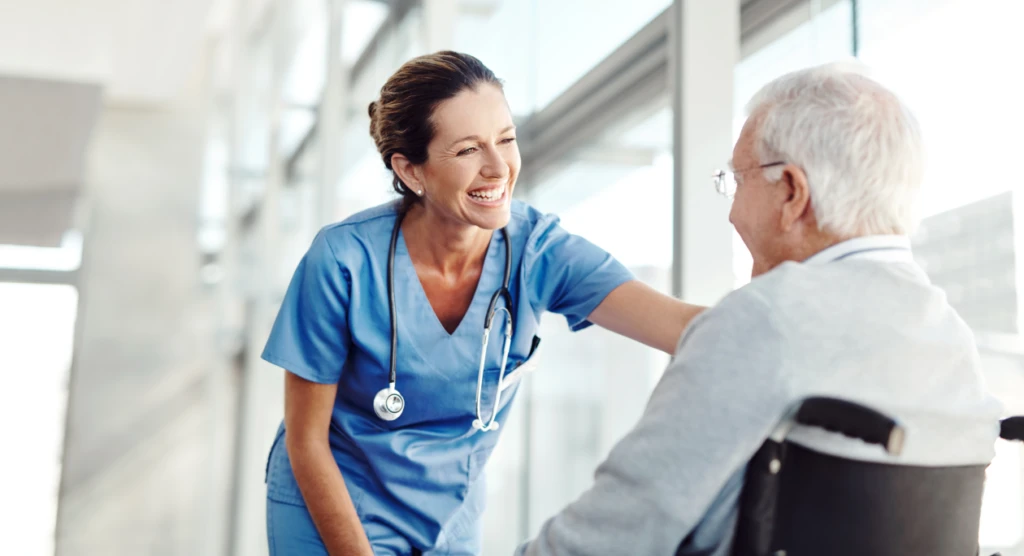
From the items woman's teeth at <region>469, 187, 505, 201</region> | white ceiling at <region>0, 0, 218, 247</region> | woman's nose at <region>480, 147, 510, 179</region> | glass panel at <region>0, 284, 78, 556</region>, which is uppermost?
white ceiling at <region>0, 0, 218, 247</region>

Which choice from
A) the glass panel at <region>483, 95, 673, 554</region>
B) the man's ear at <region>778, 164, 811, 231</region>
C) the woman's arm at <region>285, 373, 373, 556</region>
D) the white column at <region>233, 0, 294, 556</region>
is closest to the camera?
the man's ear at <region>778, 164, 811, 231</region>

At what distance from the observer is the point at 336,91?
3.54 meters

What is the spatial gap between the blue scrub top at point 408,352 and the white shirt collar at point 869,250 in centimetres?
49

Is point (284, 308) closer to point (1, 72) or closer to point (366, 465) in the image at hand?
point (366, 465)

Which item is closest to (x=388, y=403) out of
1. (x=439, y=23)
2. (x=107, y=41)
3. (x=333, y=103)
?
(x=439, y=23)

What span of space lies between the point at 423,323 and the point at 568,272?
0.74 feet

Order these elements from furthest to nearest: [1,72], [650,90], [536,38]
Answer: [1,72] < [536,38] < [650,90]

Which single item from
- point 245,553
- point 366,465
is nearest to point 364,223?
point 366,465

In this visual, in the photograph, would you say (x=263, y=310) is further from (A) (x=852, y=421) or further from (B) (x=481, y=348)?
(A) (x=852, y=421)

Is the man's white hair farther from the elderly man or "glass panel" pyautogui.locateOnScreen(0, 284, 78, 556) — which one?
"glass panel" pyautogui.locateOnScreen(0, 284, 78, 556)

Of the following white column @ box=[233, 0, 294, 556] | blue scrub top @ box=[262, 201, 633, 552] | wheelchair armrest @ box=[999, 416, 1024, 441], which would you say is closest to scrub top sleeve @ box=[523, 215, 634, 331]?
blue scrub top @ box=[262, 201, 633, 552]

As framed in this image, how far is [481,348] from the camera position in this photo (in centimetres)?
141

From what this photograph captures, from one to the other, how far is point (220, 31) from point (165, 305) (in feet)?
5.62

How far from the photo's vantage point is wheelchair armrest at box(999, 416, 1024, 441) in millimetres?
890
